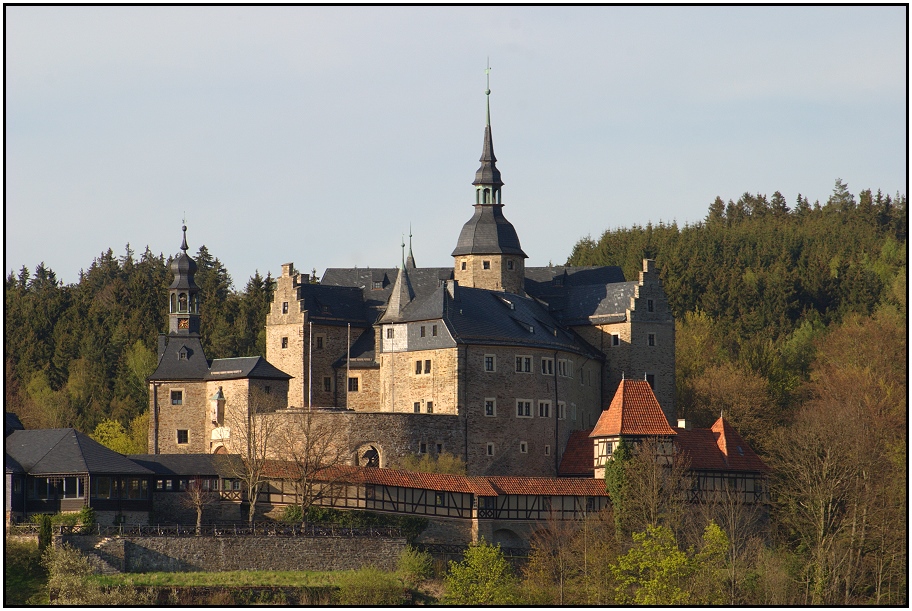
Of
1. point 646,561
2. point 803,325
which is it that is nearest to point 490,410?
point 646,561

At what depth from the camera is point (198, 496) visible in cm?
6078

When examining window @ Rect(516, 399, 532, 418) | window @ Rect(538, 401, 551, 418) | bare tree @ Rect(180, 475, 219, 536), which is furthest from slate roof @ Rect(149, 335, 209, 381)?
window @ Rect(538, 401, 551, 418)

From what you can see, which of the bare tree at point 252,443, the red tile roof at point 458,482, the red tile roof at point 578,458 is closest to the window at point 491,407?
the red tile roof at point 578,458

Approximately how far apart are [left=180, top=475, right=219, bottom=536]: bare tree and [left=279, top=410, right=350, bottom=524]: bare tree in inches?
111

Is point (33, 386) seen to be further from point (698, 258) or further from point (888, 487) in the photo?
point (888, 487)

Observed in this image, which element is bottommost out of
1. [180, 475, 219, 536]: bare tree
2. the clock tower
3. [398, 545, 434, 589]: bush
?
[398, 545, 434, 589]: bush

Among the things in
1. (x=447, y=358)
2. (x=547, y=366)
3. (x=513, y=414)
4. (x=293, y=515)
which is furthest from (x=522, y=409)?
(x=293, y=515)

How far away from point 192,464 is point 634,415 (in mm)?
15817

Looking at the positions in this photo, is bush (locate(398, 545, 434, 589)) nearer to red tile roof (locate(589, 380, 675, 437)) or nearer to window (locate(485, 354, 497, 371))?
red tile roof (locate(589, 380, 675, 437))

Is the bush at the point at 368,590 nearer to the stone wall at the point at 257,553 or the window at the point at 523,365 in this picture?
the stone wall at the point at 257,553

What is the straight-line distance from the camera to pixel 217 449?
7269 centimetres

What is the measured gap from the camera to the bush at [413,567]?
5878 cm

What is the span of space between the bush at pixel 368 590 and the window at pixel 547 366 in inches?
667

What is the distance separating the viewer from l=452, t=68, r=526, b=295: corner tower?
264ft
